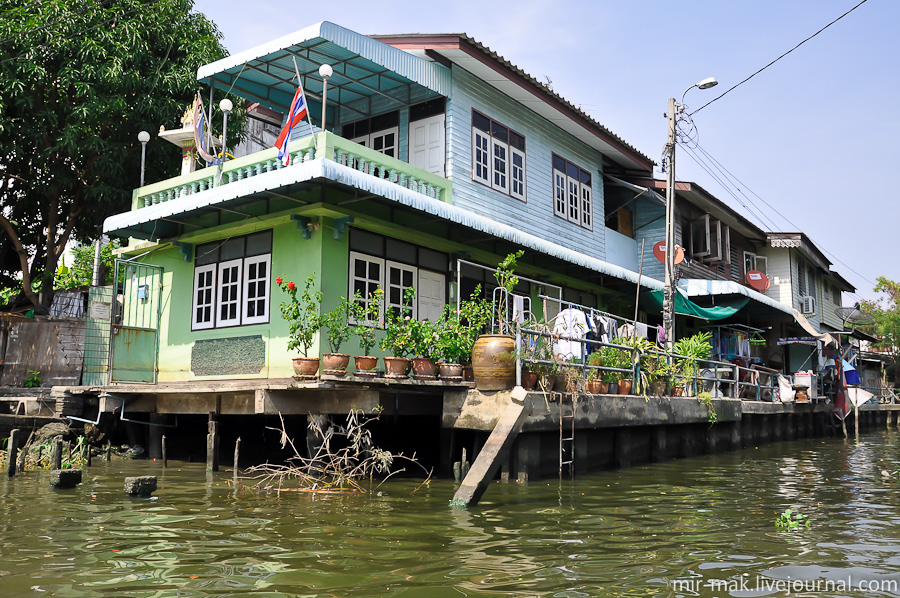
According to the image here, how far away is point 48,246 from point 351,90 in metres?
11.0

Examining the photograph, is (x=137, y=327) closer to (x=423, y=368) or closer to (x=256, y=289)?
(x=256, y=289)

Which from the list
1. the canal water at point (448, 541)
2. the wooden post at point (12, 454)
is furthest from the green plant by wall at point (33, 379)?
the canal water at point (448, 541)

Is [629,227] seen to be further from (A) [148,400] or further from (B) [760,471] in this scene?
(A) [148,400]

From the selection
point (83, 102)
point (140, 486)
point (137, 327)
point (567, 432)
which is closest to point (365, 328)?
point (567, 432)

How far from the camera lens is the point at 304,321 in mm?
11469

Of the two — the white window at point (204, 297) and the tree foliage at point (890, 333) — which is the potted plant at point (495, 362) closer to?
the white window at point (204, 297)

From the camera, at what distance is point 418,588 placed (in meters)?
4.80

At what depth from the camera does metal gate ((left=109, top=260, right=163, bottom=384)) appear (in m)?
13.8

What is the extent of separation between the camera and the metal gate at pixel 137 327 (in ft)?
45.3

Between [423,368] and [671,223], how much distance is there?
8395 mm

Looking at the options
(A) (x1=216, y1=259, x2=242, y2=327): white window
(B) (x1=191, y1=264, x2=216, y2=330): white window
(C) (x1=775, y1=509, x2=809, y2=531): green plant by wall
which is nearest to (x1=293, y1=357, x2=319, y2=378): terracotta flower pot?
(A) (x1=216, y1=259, x2=242, y2=327): white window

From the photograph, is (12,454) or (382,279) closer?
(12,454)

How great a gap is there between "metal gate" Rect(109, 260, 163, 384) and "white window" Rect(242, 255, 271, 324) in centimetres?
264

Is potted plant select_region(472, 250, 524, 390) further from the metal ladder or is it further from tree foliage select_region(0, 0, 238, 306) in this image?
tree foliage select_region(0, 0, 238, 306)
